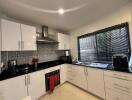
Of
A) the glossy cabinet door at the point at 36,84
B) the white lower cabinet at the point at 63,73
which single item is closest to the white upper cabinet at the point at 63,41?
the white lower cabinet at the point at 63,73

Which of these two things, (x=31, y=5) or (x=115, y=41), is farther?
(x=115, y=41)

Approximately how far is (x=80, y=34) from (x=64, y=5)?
1814 millimetres

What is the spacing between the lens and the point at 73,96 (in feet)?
7.87

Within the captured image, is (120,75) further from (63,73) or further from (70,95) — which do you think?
(63,73)

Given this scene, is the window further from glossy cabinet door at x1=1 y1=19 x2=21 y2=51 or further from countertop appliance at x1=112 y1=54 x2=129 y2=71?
glossy cabinet door at x1=1 y1=19 x2=21 y2=51

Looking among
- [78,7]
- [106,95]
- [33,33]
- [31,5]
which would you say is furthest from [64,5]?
[106,95]

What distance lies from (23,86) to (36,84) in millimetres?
355

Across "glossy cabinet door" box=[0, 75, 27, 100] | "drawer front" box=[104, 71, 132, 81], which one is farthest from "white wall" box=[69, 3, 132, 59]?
"glossy cabinet door" box=[0, 75, 27, 100]

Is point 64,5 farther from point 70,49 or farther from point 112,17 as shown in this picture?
point 70,49

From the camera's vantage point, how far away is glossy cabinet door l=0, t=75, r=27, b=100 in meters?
1.60

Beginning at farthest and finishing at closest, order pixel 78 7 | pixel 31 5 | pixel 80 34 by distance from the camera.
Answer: pixel 80 34
pixel 78 7
pixel 31 5

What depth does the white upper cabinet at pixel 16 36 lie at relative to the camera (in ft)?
6.11

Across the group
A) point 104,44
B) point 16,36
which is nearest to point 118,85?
point 104,44

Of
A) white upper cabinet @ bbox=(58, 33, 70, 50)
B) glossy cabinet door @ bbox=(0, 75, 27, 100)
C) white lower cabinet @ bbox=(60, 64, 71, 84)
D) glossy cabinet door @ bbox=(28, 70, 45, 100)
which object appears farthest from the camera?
white upper cabinet @ bbox=(58, 33, 70, 50)
